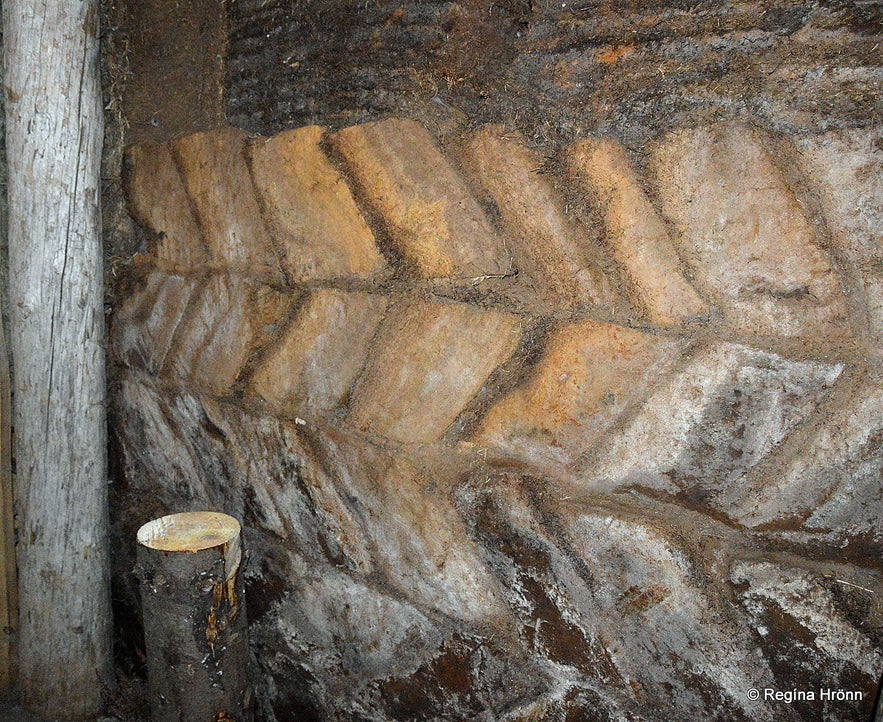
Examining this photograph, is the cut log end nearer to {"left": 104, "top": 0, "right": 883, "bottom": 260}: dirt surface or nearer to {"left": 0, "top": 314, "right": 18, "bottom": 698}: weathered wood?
{"left": 0, "top": 314, "right": 18, "bottom": 698}: weathered wood

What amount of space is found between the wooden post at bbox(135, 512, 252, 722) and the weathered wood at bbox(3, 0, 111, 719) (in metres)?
0.53

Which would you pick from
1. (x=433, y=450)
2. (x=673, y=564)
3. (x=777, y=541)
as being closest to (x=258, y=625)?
(x=433, y=450)

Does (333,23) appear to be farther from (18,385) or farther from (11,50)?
(18,385)


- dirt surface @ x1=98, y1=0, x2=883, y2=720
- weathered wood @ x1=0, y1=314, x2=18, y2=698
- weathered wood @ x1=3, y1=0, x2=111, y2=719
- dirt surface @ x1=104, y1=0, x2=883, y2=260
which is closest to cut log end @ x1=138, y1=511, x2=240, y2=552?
dirt surface @ x1=98, y1=0, x2=883, y2=720

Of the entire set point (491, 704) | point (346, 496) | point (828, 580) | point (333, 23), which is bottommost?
point (491, 704)

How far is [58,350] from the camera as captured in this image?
1.98m

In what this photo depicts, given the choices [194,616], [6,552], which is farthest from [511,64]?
[6,552]

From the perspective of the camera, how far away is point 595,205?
126 centimetres

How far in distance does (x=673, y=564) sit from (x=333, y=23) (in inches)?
51.8

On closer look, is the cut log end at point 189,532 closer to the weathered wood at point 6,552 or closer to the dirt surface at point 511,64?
the weathered wood at point 6,552

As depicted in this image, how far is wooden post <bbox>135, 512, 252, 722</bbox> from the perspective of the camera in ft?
5.18

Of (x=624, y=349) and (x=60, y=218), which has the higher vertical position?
Result: (x=60, y=218)

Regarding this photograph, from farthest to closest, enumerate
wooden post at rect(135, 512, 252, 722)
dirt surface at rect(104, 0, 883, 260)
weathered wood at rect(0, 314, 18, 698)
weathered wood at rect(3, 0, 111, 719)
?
weathered wood at rect(0, 314, 18, 698) → weathered wood at rect(3, 0, 111, 719) → wooden post at rect(135, 512, 252, 722) → dirt surface at rect(104, 0, 883, 260)

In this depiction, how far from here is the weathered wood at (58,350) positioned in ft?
6.09
